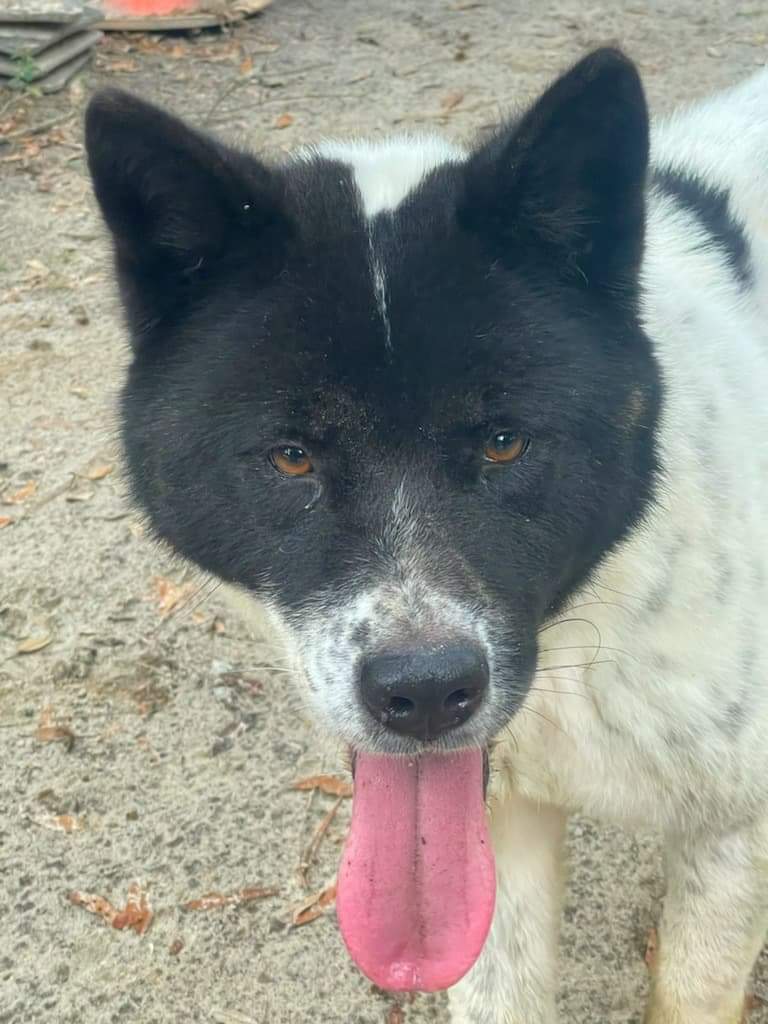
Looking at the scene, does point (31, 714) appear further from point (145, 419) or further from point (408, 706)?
point (408, 706)

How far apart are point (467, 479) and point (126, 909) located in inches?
73.3

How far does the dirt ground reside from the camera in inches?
121

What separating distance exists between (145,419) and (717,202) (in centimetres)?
164

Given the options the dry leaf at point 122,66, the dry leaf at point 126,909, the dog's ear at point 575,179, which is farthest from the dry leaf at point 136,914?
the dry leaf at point 122,66

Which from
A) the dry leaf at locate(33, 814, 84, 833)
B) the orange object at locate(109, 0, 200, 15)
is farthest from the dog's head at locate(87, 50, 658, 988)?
the orange object at locate(109, 0, 200, 15)

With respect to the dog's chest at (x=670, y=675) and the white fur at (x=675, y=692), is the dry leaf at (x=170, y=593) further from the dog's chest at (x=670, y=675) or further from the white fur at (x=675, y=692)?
the dog's chest at (x=670, y=675)

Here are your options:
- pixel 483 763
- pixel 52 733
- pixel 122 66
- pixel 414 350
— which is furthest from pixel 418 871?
pixel 122 66

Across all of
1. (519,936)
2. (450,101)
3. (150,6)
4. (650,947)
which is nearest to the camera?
(519,936)

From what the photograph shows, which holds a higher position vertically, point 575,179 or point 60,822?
point 575,179

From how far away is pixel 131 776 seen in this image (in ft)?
12.0

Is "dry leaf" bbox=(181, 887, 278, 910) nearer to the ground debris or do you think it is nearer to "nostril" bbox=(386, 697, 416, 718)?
the ground debris

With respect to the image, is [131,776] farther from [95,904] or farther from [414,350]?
[414,350]

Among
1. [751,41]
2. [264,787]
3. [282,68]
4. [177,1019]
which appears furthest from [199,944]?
[751,41]

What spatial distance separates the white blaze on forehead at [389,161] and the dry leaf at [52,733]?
2.04 m
